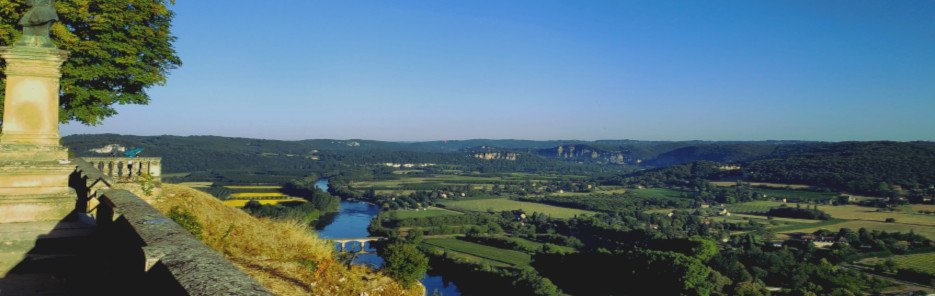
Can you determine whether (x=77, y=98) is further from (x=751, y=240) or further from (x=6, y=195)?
(x=751, y=240)

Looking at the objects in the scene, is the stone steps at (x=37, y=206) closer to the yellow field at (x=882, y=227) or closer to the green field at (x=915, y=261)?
the green field at (x=915, y=261)

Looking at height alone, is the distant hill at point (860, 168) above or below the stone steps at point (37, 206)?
below

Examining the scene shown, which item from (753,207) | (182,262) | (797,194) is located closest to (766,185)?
(797,194)

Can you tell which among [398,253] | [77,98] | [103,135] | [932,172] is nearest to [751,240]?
[398,253]

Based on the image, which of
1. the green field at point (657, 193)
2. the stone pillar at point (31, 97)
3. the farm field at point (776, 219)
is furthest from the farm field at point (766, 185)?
the stone pillar at point (31, 97)

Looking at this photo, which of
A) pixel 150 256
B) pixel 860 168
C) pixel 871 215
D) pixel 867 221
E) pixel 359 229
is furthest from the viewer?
pixel 860 168

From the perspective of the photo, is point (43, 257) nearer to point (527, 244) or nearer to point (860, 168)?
point (527, 244)

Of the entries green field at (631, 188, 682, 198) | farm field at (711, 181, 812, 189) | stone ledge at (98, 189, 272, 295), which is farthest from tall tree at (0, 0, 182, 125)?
farm field at (711, 181, 812, 189)
